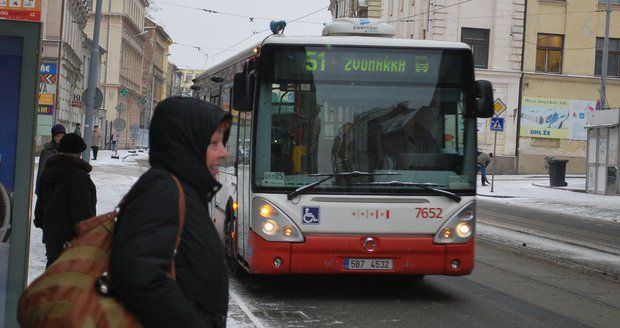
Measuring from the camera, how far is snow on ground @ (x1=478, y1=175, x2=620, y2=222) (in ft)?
87.1

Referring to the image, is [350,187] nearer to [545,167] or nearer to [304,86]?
[304,86]

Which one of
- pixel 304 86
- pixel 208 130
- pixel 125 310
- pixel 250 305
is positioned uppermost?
pixel 304 86

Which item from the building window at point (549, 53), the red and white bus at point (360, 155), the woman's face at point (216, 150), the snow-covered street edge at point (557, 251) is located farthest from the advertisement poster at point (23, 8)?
the building window at point (549, 53)

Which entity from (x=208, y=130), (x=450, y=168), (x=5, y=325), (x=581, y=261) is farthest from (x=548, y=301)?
(x=208, y=130)

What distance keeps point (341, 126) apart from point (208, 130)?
6497 mm

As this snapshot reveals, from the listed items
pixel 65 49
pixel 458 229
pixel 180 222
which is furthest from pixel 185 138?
pixel 65 49

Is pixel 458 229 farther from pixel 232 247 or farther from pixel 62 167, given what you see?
pixel 62 167

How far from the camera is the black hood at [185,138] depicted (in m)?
2.90

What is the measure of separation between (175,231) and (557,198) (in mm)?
30670

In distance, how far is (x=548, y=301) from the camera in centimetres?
976

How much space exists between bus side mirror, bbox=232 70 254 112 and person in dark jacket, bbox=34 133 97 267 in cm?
200

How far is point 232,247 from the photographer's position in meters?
11.1

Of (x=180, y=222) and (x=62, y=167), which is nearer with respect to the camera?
(x=180, y=222)

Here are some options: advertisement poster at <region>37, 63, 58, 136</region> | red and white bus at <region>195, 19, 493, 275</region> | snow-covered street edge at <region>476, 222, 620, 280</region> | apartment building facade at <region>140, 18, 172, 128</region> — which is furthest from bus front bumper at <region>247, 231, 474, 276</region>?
apartment building facade at <region>140, 18, 172, 128</region>
